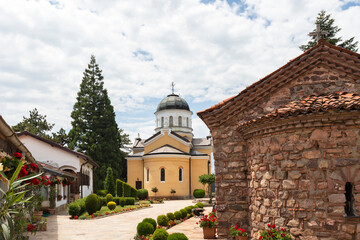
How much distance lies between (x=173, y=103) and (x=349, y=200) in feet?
115

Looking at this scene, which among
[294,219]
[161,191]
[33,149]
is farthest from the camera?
[161,191]

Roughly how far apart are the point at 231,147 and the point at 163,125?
32454 millimetres

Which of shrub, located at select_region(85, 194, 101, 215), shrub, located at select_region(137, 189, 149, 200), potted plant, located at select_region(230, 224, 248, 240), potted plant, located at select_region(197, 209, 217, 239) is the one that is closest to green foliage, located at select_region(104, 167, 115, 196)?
shrub, located at select_region(137, 189, 149, 200)

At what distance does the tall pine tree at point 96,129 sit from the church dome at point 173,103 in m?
6.37

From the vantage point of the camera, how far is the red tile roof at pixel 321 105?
7.08 meters

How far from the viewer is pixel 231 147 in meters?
9.84

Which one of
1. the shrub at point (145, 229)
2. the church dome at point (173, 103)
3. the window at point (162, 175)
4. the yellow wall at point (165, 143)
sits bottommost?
the shrub at point (145, 229)

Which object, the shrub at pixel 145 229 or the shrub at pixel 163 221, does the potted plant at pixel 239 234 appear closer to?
the shrub at pixel 145 229

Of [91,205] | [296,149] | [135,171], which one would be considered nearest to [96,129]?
[135,171]

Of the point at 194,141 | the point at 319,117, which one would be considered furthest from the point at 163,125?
the point at 319,117

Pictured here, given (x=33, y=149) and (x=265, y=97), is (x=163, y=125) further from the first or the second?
(x=265, y=97)

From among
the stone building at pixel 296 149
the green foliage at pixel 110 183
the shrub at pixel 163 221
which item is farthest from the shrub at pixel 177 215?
the green foliage at pixel 110 183

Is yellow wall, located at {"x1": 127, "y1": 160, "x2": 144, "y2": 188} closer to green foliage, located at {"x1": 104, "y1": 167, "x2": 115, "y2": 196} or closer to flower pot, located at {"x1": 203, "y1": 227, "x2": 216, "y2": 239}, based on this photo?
green foliage, located at {"x1": 104, "y1": 167, "x2": 115, "y2": 196}

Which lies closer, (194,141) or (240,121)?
(240,121)
